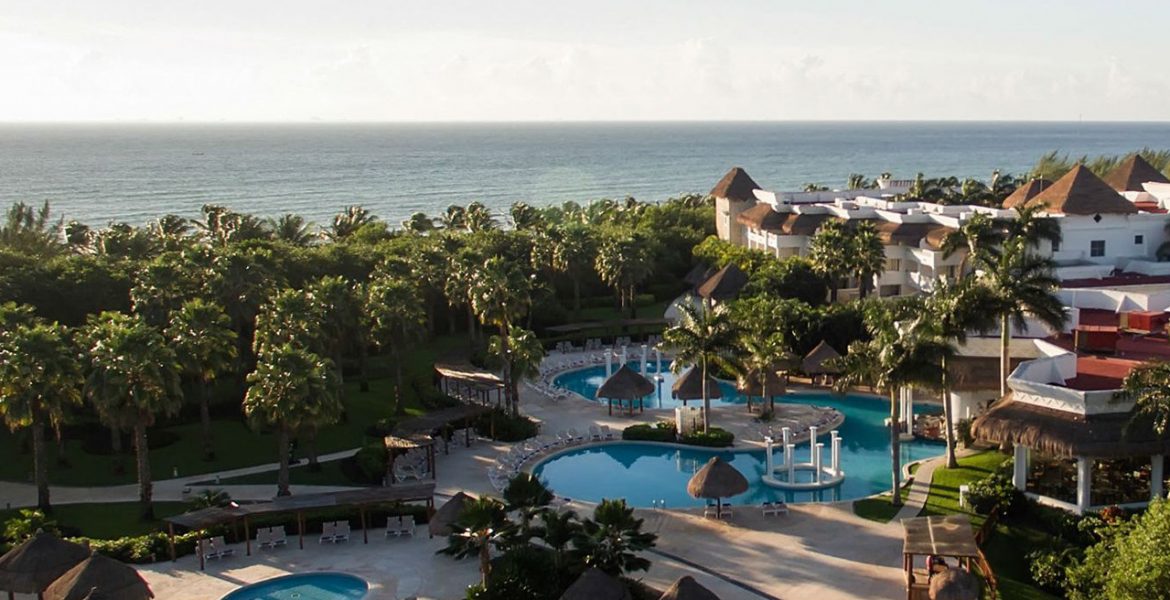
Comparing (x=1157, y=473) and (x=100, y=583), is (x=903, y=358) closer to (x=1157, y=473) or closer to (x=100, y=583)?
(x=1157, y=473)

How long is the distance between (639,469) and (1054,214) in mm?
29152

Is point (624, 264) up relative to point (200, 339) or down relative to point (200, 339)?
up

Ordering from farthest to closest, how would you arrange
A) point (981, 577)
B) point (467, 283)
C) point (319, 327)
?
point (467, 283) < point (319, 327) < point (981, 577)

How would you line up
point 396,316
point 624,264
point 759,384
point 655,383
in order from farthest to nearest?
point 624,264 → point 655,383 → point 396,316 → point 759,384

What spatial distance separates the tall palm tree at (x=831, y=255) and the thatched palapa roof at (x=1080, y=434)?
2628 cm

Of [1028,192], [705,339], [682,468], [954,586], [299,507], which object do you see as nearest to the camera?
[954,586]

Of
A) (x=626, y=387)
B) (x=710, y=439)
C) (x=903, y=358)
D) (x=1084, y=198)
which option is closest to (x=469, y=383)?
(x=626, y=387)

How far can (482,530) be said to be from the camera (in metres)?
26.2

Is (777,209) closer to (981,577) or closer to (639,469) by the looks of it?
(639,469)

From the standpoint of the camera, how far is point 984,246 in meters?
45.3

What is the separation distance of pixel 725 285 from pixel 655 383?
1181 centimetres

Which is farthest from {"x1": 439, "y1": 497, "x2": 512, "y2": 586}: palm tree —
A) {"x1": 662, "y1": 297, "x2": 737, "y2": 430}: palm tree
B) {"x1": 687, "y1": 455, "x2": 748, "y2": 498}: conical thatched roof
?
{"x1": 662, "y1": 297, "x2": 737, "y2": 430}: palm tree

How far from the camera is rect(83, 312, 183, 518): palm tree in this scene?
33500 mm

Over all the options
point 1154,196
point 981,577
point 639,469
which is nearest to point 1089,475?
point 981,577
